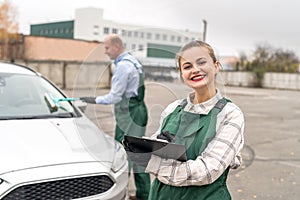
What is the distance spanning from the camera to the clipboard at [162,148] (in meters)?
1.64

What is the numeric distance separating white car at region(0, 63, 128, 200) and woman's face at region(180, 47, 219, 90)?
4.65 feet

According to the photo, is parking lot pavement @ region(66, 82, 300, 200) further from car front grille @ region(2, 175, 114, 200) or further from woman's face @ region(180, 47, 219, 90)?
car front grille @ region(2, 175, 114, 200)

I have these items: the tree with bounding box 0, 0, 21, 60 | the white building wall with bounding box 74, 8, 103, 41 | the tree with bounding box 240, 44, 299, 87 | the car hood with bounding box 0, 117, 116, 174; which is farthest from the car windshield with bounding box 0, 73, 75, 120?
the tree with bounding box 240, 44, 299, 87

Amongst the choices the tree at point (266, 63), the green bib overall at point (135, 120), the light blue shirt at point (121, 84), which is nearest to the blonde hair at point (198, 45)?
the green bib overall at point (135, 120)

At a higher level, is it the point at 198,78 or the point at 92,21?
the point at 92,21

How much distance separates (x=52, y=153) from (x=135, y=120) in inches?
27.8

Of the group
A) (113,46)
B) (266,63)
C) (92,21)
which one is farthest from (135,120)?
(266,63)

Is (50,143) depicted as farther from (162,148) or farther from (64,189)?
(162,148)

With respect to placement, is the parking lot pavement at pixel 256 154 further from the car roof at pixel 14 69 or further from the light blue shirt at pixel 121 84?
the car roof at pixel 14 69

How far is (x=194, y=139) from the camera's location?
69.6 inches

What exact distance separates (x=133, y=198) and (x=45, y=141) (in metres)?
1.60

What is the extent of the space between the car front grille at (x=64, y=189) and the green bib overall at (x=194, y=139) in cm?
109

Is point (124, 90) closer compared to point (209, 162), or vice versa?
point (209, 162)

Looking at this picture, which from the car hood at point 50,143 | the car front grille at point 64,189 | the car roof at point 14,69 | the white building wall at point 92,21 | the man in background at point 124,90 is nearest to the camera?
the car front grille at point 64,189
